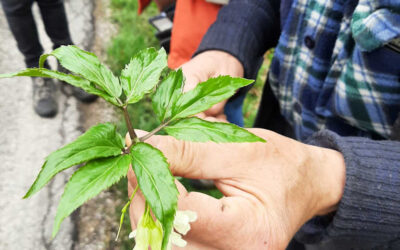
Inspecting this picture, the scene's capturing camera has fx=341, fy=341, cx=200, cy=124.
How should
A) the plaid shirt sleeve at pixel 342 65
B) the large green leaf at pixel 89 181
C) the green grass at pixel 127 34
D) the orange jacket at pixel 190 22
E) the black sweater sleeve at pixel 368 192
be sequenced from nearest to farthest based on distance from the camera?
1. the large green leaf at pixel 89 181
2. the black sweater sleeve at pixel 368 192
3. the plaid shirt sleeve at pixel 342 65
4. the orange jacket at pixel 190 22
5. the green grass at pixel 127 34

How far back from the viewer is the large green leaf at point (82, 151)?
2.21 ft

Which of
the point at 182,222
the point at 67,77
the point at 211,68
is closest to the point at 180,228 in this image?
the point at 182,222

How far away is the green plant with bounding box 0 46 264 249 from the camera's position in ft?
2.23

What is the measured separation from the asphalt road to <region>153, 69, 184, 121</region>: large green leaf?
5.35ft

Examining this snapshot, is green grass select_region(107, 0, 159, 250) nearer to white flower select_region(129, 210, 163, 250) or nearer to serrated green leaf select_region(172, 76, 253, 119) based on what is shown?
white flower select_region(129, 210, 163, 250)

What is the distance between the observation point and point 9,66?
125 inches

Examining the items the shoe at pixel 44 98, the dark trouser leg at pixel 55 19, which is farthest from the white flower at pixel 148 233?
the dark trouser leg at pixel 55 19

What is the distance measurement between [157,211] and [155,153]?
0.13 metres

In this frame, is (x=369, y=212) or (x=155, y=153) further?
(x=369, y=212)

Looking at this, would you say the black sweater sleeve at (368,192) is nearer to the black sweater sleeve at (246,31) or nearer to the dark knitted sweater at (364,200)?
the dark knitted sweater at (364,200)

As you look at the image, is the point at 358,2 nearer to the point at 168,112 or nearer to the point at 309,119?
the point at 309,119

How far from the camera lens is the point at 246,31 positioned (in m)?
1.73

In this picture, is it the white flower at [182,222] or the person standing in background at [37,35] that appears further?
the person standing in background at [37,35]

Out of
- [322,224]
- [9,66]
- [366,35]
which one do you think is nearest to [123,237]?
[322,224]
